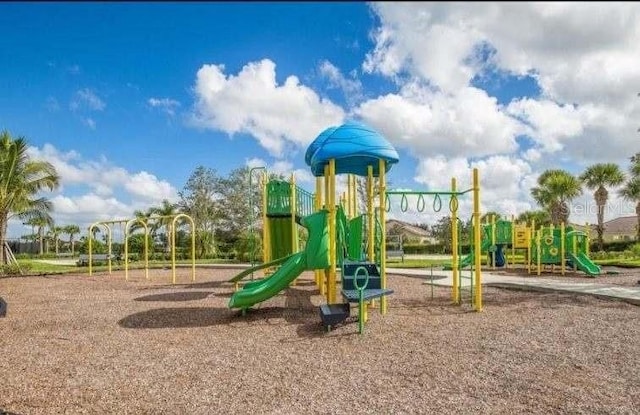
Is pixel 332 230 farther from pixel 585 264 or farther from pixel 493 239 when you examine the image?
pixel 493 239

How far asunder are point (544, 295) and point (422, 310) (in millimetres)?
3658

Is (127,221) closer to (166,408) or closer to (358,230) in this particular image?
(358,230)

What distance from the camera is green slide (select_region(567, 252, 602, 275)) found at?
16406 millimetres

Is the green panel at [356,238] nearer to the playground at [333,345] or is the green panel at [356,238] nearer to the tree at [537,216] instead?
the playground at [333,345]

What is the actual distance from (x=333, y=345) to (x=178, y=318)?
11.3ft

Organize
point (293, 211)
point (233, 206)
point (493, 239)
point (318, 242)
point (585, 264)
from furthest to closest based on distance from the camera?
point (233, 206), point (493, 239), point (585, 264), point (293, 211), point (318, 242)

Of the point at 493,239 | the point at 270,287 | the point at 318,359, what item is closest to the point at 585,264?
the point at 493,239

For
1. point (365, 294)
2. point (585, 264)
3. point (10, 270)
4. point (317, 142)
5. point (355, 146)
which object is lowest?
point (10, 270)

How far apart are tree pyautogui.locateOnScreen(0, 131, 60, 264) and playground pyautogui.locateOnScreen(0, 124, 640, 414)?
1098 centimetres

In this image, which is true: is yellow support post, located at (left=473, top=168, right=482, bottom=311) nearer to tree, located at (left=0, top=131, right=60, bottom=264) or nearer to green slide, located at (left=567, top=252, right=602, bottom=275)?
green slide, located at (left=567, top=252, right=602, bottom=275)

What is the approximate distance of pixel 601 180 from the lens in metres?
36.1

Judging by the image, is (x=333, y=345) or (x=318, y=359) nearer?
(x=318, y=359)

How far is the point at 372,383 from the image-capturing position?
4848 millimetres

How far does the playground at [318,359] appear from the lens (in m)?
4.43
